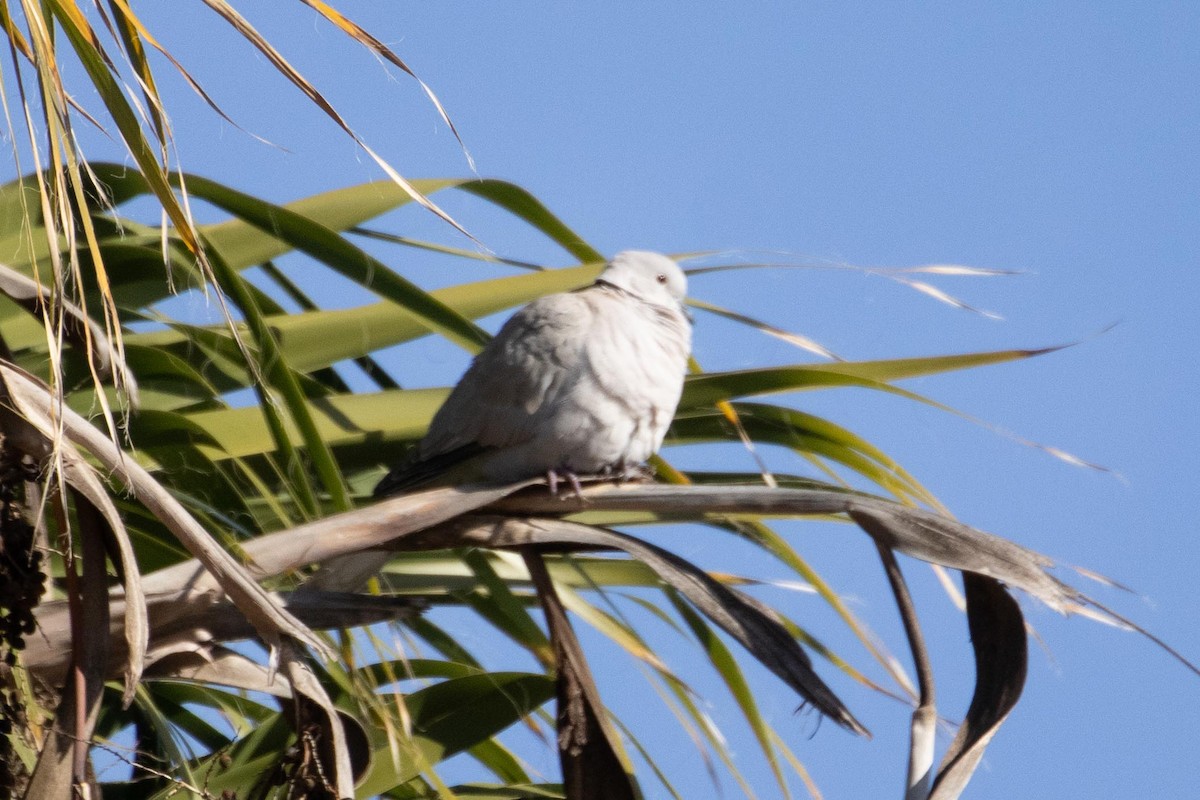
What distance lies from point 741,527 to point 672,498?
0.56 meters

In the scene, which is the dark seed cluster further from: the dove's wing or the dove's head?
the dove's head

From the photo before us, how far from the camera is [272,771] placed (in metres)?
1.54

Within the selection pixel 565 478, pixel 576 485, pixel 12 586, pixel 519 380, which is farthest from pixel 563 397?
pixel 12 586

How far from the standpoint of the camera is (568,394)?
2.87 metres

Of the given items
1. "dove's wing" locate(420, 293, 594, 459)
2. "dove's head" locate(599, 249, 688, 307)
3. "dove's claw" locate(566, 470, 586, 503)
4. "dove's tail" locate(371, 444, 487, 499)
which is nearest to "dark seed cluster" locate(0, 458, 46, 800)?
"dove's claw" locate(566, 470, 586, 503)

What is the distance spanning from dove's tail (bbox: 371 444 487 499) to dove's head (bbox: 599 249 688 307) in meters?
0.74

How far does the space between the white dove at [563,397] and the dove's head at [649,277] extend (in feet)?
0.80

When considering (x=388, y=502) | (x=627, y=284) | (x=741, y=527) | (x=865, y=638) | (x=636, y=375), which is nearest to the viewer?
(x=388, y=502)

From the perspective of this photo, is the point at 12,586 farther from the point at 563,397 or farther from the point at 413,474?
the point at 563,397

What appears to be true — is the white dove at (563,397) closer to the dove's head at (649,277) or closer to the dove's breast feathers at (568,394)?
the dove's breast feathers at (568,394)

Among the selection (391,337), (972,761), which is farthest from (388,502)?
(391,337)

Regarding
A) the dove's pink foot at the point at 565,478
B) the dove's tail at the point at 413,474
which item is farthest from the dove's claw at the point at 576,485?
the dove's tail at the point at 413,474

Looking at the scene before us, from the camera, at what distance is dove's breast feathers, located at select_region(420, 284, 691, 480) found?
9.09 feet

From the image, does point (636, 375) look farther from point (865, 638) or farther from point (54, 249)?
point (54, 249)
